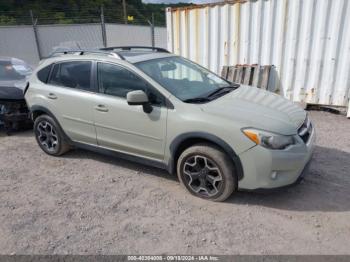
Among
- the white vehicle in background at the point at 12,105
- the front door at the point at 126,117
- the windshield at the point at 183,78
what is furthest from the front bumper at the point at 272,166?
the white vehicle in background at the point at 12,105

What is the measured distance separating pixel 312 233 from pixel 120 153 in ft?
8.08

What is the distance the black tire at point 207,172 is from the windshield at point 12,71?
4857 mm

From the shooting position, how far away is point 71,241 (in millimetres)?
2814

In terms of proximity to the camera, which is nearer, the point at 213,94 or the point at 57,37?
the point at 213,94

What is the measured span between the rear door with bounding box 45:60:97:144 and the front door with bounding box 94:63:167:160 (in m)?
0.16

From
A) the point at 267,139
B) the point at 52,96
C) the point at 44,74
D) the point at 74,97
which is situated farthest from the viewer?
the point at 44,74

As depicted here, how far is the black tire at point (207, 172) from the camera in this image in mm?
3133

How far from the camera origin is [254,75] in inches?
262

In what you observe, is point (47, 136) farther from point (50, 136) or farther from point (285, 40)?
point (285, 40)

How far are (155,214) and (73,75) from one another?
2.33 meters

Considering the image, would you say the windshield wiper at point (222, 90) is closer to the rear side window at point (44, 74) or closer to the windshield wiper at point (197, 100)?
the windshield wiper at point (197, 100)

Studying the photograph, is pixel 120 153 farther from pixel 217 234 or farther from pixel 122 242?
pixel 217 234

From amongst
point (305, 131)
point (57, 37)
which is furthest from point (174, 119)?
point (57, 37)

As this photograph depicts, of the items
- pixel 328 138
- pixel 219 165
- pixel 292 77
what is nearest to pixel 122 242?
pixel 219 165
